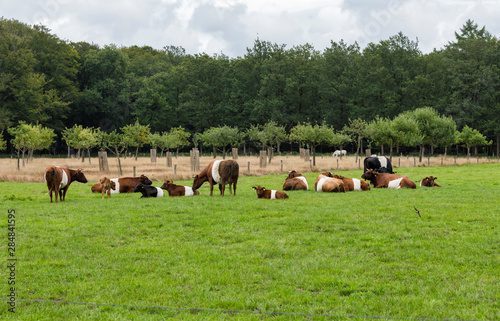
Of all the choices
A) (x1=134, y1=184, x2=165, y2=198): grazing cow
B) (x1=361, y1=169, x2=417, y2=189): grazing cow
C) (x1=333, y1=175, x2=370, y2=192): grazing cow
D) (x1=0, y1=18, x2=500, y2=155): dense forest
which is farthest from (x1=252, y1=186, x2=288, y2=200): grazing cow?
(x1=0, y1=18, x2=500, y2=155): dense forest

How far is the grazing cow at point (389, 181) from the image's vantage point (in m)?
18.5

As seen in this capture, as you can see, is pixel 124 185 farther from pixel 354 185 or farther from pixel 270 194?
pixel 354 185

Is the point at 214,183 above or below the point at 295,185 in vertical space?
above

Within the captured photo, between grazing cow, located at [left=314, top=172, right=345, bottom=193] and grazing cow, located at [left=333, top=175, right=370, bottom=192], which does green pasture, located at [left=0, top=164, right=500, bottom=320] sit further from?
grazing cow, located at [left=333, top=175, right=370, bottom=192]

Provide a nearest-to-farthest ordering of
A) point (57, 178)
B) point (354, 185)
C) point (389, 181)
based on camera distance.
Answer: point (57, 178)
point (354, 185)
point (389, 181)

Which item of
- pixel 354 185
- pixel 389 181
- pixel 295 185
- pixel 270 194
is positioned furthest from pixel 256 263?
pixel 389 181

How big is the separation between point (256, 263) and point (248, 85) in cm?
7868

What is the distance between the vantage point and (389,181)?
1903 cm

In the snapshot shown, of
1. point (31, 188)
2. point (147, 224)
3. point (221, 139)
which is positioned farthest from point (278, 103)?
point (147, 224)

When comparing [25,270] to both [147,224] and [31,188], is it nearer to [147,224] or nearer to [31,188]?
[147,224]

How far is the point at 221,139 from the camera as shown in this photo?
46281 millimetres

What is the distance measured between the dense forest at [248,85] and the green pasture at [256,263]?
187 ft

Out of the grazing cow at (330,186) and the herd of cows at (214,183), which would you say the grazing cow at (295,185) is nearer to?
the herd of cows at (214,183)

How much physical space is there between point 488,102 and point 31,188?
70584mm
